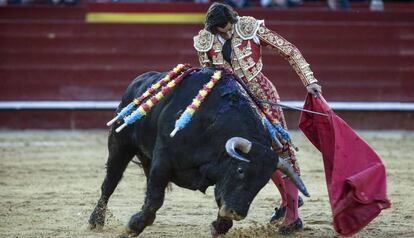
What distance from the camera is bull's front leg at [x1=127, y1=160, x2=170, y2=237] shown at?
4.14m

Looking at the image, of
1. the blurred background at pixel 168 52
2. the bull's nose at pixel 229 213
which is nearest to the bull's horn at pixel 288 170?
the bull's nose at pixel 229 213

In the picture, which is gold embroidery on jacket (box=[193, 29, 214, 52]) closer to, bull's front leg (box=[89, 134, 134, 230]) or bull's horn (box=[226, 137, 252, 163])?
bull's front leg (box=[89, 134, 134, 230])

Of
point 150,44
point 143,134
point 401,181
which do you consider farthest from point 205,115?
point 150,44

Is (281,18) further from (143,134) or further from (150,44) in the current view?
(143,134)

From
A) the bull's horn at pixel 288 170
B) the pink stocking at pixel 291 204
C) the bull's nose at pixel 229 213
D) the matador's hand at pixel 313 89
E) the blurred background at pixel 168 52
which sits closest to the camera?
the bull's nose at pixel 229 213

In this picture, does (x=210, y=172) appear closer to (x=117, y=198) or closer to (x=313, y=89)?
(x=313, y=89)

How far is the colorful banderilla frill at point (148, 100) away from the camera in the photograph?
4.35 metres

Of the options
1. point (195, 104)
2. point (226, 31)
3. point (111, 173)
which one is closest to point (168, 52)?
point (111, 173)

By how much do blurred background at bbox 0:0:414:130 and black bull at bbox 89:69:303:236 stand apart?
527cm

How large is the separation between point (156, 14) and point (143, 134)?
17.9 ft

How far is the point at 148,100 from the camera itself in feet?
14.4

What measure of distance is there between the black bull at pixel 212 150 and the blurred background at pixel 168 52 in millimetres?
5271

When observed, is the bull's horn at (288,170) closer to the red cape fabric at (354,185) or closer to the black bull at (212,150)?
the black bull at (212,150)

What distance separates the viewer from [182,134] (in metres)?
4.11
